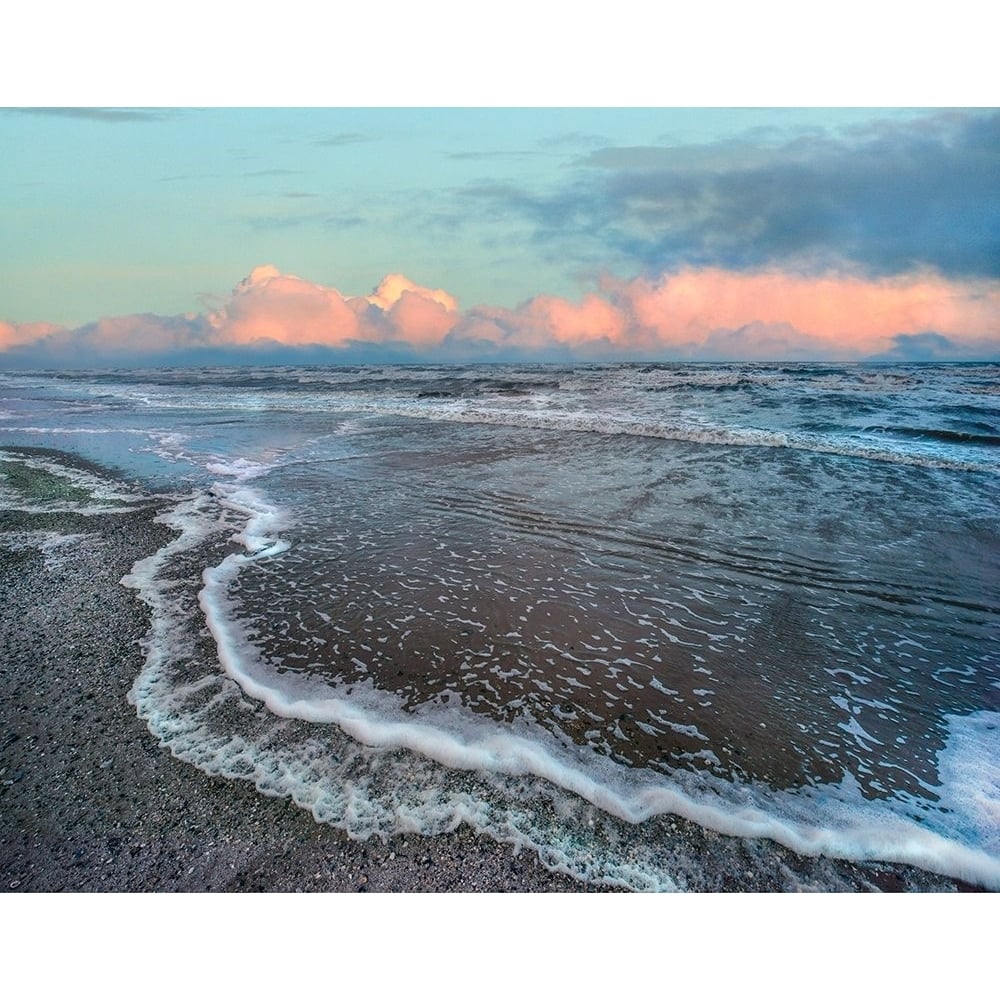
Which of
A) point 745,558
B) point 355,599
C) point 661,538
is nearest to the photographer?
point 355,599

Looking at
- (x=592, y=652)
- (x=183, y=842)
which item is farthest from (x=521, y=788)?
(x=183, y=842)

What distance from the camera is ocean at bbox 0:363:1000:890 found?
264 centimetres

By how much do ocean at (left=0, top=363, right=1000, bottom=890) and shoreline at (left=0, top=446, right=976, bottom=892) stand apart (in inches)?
3.5

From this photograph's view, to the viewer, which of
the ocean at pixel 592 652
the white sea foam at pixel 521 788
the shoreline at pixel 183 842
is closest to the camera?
the shoreline at pixel 183 842

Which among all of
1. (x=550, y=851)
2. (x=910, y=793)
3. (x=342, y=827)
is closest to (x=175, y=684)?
(x=342, y=827)

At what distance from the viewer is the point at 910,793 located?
2795 mm

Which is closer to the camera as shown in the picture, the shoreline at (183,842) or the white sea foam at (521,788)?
the shoreline at (183,842)

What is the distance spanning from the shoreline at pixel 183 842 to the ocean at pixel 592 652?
0.29ft

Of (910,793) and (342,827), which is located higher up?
(342,827)

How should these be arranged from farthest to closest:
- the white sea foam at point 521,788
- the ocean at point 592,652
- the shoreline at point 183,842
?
the ocean at point 592,652, the white sea foam at point 521,788, the shoreline at point 183,842

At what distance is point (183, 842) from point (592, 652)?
2.67 metres

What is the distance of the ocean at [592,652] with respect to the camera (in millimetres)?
2645
